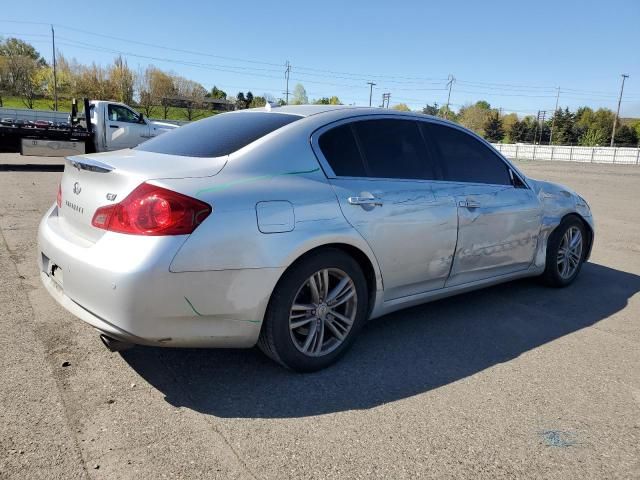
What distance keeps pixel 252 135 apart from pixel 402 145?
1.17 metres

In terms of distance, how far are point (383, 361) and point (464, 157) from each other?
6.14ft

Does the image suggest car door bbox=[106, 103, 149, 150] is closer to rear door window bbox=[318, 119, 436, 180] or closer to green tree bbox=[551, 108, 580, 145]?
rear door window bbox=[318, 119, 436, 180]

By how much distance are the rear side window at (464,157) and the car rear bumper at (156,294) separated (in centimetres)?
191

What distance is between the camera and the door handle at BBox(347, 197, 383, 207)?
322 cm

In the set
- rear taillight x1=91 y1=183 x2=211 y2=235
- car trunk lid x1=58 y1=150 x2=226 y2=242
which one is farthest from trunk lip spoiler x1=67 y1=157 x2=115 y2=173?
rear taillight x1=91 y1=183 x2=211 y2=235

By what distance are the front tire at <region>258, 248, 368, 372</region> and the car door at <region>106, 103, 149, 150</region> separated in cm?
1430

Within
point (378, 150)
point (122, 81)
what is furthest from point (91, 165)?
point (122, 81)

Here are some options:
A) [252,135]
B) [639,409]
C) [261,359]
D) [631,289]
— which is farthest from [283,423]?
[631,289]

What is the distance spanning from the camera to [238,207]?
2709mm

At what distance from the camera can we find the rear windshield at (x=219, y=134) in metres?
3.16

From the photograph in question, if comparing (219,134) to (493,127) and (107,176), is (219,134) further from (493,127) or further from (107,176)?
(493,127)

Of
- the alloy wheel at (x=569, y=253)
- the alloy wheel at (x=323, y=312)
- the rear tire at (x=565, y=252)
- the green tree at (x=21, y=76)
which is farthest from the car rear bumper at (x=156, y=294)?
the green tree at (x=21, y=76)

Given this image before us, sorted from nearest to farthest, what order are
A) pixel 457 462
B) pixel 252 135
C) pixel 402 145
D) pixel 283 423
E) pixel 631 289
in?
pixel 457 462 < pixel 283 423 < pixel 252 135 < pixel 402 145 < pixel 631 289

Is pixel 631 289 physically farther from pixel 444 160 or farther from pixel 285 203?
pixel 285 203
